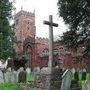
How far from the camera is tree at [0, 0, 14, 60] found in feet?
101

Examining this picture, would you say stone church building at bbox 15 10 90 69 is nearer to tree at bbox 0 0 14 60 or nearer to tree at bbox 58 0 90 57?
tree at bbox 0 0 14 60

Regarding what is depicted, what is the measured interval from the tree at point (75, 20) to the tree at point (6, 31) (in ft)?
23.3

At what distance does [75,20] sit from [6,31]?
874 centimetres

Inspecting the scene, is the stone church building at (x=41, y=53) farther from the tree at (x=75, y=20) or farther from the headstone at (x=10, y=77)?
the headstone at (x=10, y=77)

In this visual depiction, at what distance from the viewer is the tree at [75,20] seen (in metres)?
24.2

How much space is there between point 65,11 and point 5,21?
839 centimetres

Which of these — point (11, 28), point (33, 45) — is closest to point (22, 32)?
point (33, 45)

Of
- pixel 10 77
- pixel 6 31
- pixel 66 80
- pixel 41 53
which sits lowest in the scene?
pixel 10 77

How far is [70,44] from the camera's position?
→ 25.6 meters

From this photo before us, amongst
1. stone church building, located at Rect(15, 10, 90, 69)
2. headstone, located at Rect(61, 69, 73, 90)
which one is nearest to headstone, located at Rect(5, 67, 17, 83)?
headstone, located at Rect(61, 69, 73, 90)

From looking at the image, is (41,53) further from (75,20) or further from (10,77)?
(10,77)

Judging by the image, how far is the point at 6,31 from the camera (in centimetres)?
3156

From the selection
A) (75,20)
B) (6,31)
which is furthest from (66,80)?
(6,31)

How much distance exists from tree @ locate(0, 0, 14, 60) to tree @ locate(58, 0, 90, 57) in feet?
23.3
